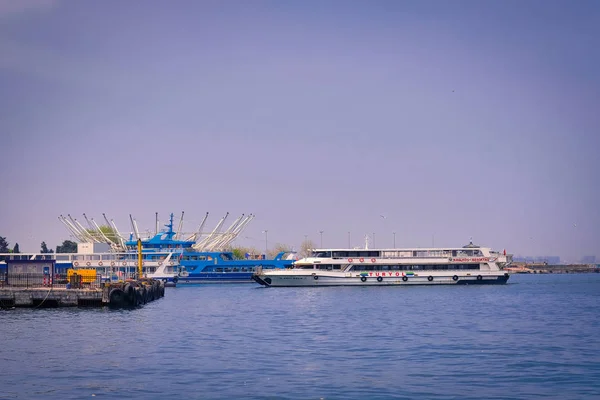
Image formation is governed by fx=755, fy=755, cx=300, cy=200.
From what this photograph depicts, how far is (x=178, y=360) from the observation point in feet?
104

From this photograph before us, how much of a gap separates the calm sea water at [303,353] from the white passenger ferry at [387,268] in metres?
35.8

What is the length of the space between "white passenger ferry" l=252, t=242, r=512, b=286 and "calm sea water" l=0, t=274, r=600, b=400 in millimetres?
35814

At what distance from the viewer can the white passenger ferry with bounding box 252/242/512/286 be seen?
312 ft

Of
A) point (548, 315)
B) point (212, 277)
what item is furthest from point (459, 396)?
point (212, 277)

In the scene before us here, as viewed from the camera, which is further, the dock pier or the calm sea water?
the dock pier

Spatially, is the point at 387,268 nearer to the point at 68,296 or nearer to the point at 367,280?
the point at 367,280

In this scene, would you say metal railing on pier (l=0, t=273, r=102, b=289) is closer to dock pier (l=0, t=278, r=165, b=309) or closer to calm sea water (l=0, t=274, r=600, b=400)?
dock pier (l=0, t=278, r=165, b=309)

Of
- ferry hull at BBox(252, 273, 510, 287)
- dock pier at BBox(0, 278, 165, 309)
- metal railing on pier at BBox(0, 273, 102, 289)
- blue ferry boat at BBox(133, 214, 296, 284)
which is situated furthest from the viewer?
blue ferry boat at BBox(133, 214, 296, 284)

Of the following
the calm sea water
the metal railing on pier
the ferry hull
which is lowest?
the calm sea water

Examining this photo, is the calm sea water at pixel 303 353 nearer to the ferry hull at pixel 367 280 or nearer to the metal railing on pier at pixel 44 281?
the metal railing on pier at pixel 44 281

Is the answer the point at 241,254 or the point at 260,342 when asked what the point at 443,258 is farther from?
the point at 241,254

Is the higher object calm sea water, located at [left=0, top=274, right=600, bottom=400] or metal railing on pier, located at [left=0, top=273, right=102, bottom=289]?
metal railing on pier, located at [left=0, top=273, right=102, bottom=289]

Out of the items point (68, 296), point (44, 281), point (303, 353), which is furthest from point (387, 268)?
point (303, 353)

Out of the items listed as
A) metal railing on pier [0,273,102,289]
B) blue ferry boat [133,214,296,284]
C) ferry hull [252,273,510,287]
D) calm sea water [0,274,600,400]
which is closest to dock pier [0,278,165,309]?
metal railing on pier [0,273,102,289]
